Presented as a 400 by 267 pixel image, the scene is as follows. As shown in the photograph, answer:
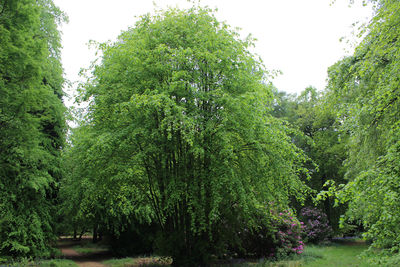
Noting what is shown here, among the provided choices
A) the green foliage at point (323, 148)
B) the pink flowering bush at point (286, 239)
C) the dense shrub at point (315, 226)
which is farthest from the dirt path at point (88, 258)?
the green foliage at point (323, 148)

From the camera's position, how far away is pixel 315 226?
21.4 m

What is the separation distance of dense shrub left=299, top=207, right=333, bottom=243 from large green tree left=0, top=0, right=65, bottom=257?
16203mm

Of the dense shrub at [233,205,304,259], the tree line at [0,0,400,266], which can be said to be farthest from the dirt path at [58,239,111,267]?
the dense shrub at [233,205,304,259]

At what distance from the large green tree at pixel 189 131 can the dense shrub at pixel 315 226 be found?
39.7ft

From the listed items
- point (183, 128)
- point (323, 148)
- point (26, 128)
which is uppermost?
point (323, 148)

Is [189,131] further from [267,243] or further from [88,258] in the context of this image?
[88,258]

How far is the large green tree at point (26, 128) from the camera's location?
35.5 ft

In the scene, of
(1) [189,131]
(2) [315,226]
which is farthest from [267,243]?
(2) [315,226]

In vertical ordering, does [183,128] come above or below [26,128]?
below

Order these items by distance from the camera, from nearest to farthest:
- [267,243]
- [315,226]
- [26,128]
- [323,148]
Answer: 1. [26,128]
2. [267,243]
3. [315,226]
4. [323,148]

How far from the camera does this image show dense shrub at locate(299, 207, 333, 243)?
21047 millimetres

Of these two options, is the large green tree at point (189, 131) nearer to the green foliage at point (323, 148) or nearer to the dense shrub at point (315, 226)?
the dense shrub at point (315, 226)

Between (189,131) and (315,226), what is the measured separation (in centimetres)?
1648

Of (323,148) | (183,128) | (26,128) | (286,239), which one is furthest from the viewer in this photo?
(323,148)
